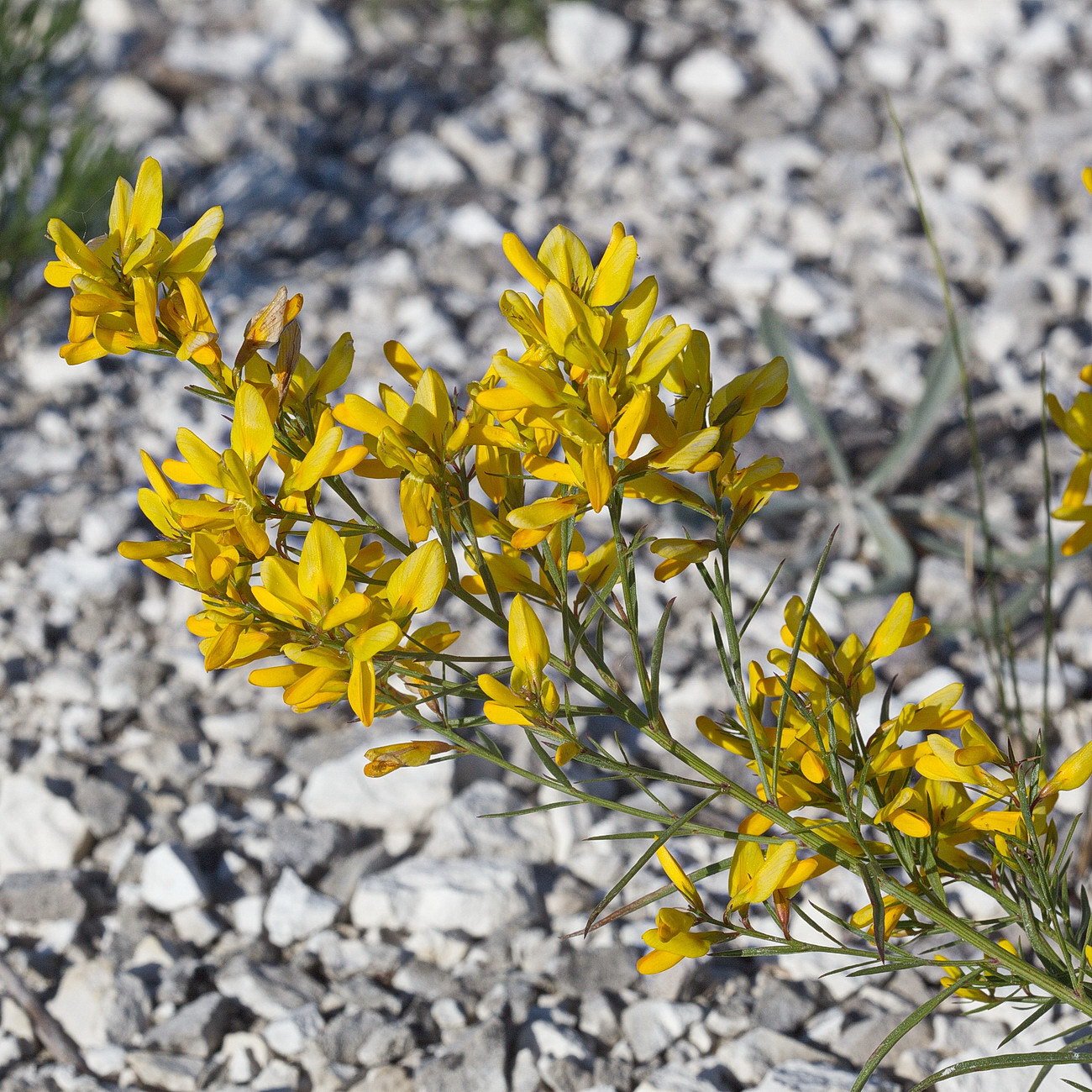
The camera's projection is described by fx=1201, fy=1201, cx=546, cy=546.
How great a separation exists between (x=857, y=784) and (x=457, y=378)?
162cm

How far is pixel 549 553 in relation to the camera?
92cm

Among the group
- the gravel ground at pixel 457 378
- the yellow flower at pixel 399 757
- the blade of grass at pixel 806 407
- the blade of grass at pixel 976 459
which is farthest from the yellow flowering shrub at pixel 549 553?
the blade of grass at pixel 806 407

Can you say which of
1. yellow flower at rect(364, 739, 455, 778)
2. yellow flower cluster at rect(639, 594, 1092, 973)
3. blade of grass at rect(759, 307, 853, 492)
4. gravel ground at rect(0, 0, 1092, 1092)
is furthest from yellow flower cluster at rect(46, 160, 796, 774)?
blade of grass at rect(759, 307, 853, 492)

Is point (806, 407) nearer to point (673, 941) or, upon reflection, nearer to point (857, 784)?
point (857, 784)

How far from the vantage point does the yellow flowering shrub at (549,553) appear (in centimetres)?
78

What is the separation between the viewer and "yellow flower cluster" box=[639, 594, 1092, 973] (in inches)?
34.7

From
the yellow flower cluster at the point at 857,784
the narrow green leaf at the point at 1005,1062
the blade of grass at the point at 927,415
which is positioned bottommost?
the narrow green leaf at the point at 1005,1062

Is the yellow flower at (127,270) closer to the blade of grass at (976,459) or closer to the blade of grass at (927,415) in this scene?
the blade of grass at (976,459)

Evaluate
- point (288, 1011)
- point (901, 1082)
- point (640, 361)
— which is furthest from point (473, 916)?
point (640, 361)

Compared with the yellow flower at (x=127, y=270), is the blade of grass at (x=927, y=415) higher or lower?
higher

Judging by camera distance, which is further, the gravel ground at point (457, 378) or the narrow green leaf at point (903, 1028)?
the gravel ground at point (457, 378)

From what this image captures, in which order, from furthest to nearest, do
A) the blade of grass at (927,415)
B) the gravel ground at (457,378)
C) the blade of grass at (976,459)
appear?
the blade of grass at (927,415) < the gravel ground at (457,378) < the blade of grass at (976,459)

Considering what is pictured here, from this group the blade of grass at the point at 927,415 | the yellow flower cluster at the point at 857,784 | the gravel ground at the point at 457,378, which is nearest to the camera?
the yellow flower cluster at the point at 857,784

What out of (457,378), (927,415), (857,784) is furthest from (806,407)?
(857,784)
